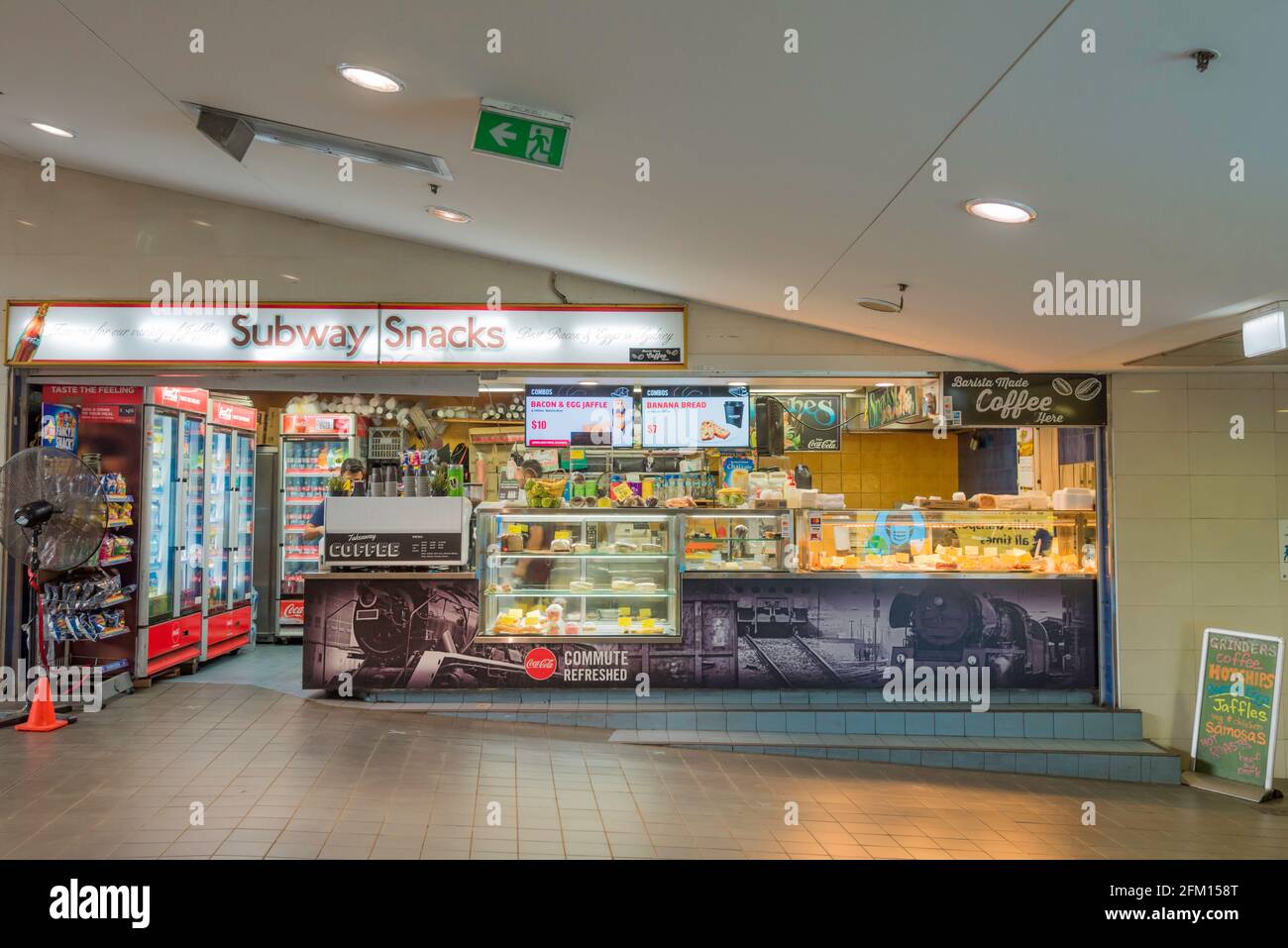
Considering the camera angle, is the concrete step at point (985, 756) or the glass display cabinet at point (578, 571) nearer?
the concrete step at point (985, 756)

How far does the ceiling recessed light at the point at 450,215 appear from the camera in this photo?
20.6ft

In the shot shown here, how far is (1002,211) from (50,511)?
669cm

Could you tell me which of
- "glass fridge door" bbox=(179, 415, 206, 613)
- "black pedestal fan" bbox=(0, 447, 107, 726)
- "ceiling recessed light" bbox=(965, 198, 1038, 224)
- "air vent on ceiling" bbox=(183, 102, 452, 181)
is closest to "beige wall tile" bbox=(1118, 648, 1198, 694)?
"ceiling recessed light" bbox=(965, 198, 1038, 224)

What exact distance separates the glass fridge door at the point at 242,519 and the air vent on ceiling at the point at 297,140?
5346 millimetres

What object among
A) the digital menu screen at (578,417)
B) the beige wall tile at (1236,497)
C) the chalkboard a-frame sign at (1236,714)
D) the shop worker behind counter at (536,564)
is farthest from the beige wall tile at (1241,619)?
the shop worker behind counter at (536,564)

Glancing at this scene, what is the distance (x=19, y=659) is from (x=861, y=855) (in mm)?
6956

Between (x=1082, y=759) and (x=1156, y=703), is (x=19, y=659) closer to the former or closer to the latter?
(x=1082, y=759)

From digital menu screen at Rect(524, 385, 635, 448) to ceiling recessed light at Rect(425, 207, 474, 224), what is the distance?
5.66ft

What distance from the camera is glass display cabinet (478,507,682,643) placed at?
7.54 m

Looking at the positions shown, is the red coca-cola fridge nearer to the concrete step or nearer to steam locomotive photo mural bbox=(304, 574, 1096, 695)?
steam locomotive photo mural bbox=(304, 574, 1096, 695)

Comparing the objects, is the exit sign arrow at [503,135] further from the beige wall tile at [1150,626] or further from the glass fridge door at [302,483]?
the glass fridge door at [302,483]

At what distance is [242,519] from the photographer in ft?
33.5

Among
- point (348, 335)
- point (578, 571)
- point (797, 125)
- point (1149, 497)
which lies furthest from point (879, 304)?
point (348, 335)
